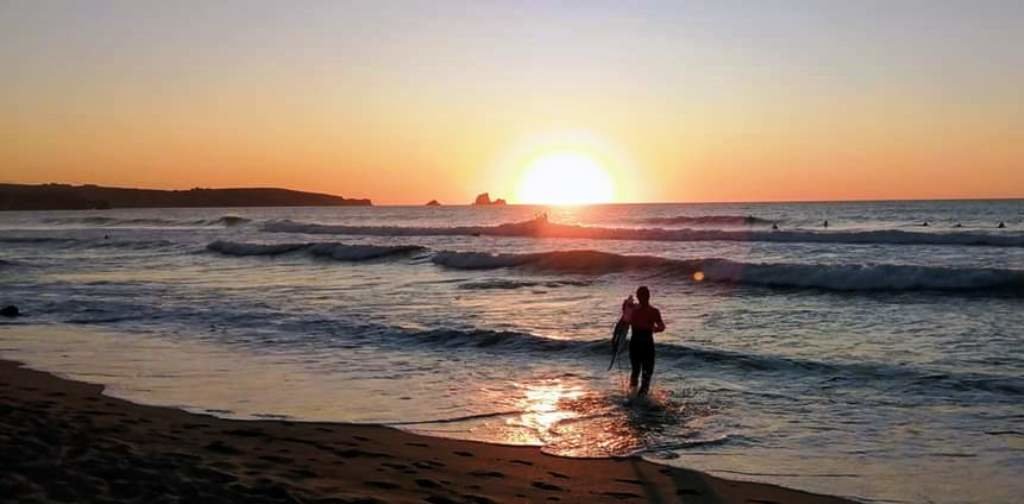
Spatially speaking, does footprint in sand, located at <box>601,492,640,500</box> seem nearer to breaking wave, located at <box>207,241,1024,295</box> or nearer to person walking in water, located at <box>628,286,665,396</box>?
person walking in water, located at <box>628,286,665,396</box>

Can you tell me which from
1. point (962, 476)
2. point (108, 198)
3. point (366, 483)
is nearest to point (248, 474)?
point (366, 483)

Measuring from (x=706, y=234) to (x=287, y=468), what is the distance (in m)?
48.5

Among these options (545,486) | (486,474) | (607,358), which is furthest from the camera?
(607,358)

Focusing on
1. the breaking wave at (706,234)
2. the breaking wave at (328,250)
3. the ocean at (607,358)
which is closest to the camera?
the ocean at (607,358)

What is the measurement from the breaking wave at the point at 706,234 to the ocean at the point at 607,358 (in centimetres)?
1255

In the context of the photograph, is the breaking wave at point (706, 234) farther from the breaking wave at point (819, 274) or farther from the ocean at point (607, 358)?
the breaking wave at point (819, 274)

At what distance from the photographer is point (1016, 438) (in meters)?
9.27

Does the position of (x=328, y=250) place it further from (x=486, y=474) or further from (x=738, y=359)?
(x=486, y=474)

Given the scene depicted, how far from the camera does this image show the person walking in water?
11.9m

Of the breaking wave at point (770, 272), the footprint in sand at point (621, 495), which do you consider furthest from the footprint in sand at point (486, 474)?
the breaking wave at point (770, 272)

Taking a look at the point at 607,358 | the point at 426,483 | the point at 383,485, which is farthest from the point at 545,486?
the point at 607,358

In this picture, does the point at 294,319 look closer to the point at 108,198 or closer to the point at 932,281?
the point at 932,281

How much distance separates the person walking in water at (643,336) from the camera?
11.9 meters

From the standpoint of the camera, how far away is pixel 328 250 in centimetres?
4666
